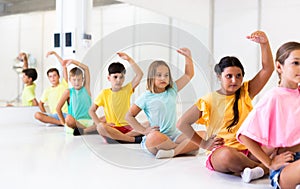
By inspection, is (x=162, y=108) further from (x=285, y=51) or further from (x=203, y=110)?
(x=285, y=51)

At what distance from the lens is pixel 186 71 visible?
216 cm

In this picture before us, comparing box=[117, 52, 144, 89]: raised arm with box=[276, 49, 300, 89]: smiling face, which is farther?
box=[117, 52, 144, 89]: raised arm

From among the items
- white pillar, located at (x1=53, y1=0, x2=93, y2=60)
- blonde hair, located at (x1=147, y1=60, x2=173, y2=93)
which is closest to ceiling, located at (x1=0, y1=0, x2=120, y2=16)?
white pillar, located at (x1=53, y1=0, x2=93, y2=60)

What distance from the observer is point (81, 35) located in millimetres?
3570

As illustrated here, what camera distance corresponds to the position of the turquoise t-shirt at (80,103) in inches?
119

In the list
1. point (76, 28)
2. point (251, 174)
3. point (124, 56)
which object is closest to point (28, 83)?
point (76, 28)

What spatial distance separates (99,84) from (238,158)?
53.3 inches

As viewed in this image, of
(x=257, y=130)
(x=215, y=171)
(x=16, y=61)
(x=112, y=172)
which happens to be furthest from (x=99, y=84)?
(x=16, y=61)

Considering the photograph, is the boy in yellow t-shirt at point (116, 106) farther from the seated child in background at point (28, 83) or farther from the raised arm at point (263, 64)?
the seated child in background at point (28, 83)

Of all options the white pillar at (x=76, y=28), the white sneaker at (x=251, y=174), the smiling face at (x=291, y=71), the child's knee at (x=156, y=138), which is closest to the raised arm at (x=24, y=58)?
the white pillar at (x=76, y=28)

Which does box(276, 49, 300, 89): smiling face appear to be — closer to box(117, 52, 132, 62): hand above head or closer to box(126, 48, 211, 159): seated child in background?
box(126, 48, 211, 159): seated child in background

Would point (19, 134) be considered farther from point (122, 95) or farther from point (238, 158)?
point (238, 158)

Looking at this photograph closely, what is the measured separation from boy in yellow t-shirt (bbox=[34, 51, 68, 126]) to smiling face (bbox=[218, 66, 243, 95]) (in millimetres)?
2536

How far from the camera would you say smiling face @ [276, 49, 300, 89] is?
1417 millimetres
